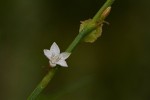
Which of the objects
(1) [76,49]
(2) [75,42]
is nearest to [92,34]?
(2) [75,42]

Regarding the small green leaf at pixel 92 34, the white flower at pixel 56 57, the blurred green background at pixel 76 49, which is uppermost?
→ the small green leaf at pixel 92 34

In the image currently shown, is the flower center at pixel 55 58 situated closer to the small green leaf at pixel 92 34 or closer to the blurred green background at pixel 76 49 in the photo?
the small green leaf at pixel 92 34

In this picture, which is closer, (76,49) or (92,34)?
(92,34)

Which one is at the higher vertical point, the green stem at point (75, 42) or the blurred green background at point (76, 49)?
the green stem at point (75, 42)

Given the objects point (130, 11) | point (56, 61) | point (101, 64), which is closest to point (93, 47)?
point (101, 64)

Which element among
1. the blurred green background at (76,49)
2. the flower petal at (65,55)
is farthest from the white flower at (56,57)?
the blurred green background at (76,49)

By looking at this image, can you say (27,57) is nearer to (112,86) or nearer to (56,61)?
(112,86)

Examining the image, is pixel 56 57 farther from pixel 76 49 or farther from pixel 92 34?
pixel 76 49

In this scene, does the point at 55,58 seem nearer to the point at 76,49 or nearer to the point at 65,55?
the point at 65,55

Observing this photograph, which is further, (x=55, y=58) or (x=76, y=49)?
(x=76, y=49)

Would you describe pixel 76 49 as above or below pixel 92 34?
below
